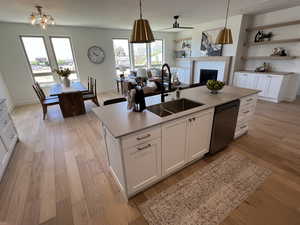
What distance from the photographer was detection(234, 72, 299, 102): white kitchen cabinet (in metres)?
4.29

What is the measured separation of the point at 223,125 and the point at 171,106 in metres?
0.84

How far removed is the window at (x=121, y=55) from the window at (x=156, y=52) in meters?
1.47

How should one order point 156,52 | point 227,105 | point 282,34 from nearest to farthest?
point 227,105 → point 282,34 → point 156,52

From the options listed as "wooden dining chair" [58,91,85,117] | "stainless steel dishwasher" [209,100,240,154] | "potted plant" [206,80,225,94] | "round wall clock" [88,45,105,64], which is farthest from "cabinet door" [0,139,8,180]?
"round wall clock" [88,45,105,64]

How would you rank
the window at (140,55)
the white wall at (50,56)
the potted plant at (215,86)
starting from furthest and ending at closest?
the window at (140,55) < the white wall at (50,56) < the potted plant at (215,86)

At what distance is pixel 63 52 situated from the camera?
551cm

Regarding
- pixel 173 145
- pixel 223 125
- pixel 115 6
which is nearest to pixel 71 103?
pixel 115 6

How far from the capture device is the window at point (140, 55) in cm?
700

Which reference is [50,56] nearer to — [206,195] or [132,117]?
[132,117]

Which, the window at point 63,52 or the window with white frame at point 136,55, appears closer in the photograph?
the window at point 63,52

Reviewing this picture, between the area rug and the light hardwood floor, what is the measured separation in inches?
3.1

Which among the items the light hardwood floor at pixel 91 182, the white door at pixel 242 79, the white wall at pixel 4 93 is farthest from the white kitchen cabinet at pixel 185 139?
the white wall at pixel 4 93

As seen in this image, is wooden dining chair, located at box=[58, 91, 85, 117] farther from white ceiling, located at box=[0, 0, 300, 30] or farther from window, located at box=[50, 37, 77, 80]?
window, located at box=[50, 37, 77, 80]

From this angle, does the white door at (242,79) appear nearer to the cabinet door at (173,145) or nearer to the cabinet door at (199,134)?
the cabinet door at (199,134)
